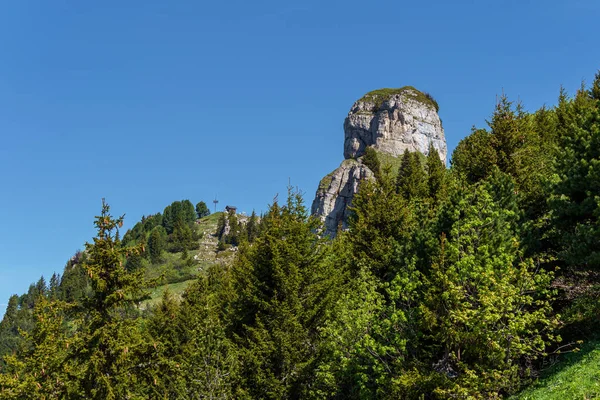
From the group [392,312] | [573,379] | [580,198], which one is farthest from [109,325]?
[580,198]

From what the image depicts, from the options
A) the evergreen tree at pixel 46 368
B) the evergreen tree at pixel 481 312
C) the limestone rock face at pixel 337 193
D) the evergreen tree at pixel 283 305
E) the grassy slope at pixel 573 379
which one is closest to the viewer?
the grassy slope at pixel 573 379

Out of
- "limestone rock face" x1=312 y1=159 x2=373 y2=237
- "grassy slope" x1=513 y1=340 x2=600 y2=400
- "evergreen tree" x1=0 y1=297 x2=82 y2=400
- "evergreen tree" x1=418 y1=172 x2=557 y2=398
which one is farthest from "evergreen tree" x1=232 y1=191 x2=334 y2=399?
"limestone rock face" x1=312 y1=159 x2=373 y2=237

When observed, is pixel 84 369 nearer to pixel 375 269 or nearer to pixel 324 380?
pixel 324 380

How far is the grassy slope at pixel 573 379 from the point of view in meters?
15.5

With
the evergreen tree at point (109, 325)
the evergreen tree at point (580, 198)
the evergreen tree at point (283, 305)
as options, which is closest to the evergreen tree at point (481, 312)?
the evergreen tree at point (580, 198)

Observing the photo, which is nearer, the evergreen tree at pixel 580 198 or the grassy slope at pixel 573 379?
the grassy slope at pixel 573 379

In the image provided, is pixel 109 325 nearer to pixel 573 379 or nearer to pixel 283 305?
pixel 283 305

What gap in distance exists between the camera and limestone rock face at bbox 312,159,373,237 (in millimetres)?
171375

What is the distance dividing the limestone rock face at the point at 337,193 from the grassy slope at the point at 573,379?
146m

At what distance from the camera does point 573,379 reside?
16.7 metres

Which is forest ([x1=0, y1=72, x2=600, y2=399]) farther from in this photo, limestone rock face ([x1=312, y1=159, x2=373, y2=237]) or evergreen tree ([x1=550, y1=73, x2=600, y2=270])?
limestone rock face ([x1=312, y1=159, x2=373, y2=237])

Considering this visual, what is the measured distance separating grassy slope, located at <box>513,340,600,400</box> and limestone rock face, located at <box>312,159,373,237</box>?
480 feet

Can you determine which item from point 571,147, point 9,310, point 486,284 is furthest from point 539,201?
point 9,310

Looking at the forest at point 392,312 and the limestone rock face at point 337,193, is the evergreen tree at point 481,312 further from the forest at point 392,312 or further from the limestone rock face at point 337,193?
the limestone rock face at point 337,193
